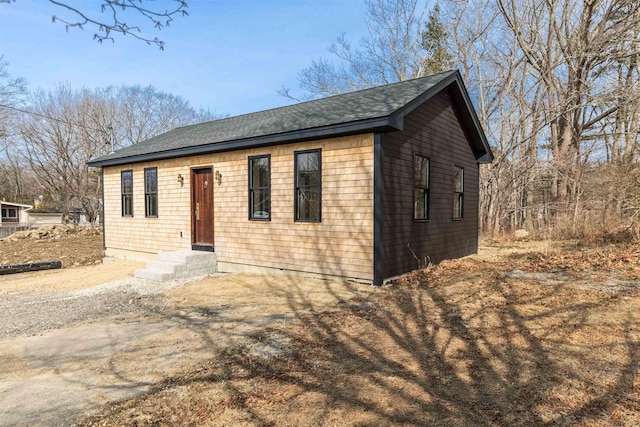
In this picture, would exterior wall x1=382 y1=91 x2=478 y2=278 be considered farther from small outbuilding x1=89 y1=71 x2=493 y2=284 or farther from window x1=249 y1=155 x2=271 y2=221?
window x1=249 y1=155 x2=271 y2=221

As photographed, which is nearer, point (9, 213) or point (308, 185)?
point (308, 185)

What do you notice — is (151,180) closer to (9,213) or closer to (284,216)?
(284,216)

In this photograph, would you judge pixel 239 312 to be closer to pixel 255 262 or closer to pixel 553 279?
pixel 255 262

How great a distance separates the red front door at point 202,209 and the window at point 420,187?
16.6ft

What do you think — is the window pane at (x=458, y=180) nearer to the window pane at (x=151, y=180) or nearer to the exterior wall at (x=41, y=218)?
the window pane at (x=151, y=180)

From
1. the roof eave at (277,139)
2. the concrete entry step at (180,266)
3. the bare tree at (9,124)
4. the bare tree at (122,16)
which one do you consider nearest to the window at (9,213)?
the bare tree at (9,124)

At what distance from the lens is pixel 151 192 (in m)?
11.1

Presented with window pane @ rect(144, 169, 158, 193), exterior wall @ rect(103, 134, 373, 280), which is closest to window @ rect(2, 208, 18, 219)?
window pane @ rect(144, 169, 158, 193)

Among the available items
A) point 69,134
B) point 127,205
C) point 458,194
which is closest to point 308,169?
point 458,194

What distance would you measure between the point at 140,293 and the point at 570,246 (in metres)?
10.6

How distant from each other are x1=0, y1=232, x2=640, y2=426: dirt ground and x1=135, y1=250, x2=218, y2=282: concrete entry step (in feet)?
6.89

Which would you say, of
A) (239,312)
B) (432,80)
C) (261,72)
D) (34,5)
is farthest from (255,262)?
(261,72)

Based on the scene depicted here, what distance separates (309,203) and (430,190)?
294 centimetres

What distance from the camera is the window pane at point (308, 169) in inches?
299
